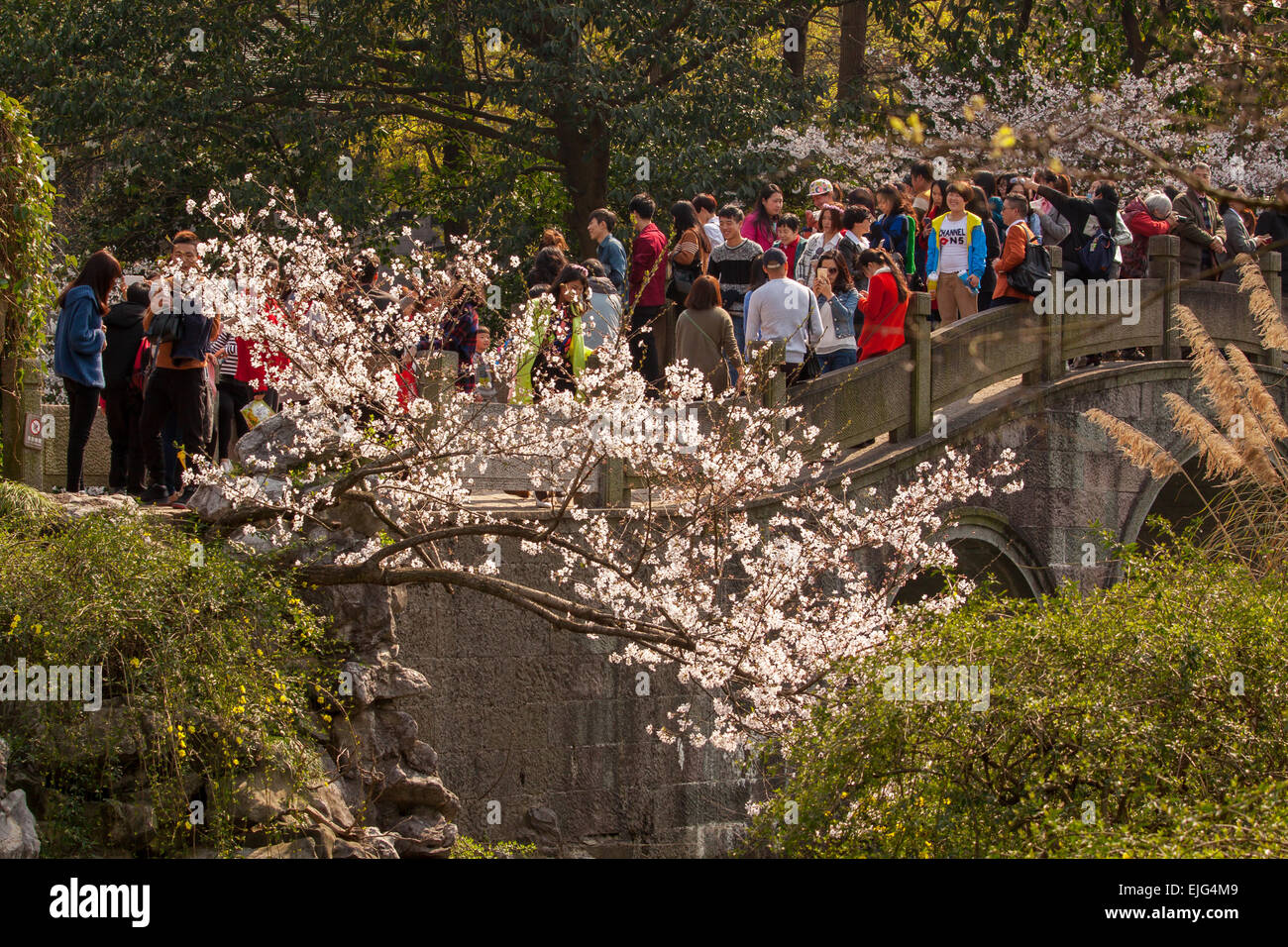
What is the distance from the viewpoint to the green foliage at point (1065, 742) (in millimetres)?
7699

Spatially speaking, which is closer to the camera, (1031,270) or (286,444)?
(286,444)

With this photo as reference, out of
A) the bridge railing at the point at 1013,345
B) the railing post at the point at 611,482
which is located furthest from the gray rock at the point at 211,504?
the bridge railing at the point at 1013,345

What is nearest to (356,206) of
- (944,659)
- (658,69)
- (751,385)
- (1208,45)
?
(658,69)

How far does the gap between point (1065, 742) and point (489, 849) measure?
4479 millimetres

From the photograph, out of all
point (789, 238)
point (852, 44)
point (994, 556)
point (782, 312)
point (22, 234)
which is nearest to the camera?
point (22, 234)

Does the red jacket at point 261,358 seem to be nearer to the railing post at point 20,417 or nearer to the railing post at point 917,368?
the railing post at point 20,417

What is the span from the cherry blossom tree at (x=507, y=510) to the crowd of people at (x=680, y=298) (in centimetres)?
20

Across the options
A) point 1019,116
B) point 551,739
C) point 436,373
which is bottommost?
point 551,739

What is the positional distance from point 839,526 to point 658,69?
31.1 feet

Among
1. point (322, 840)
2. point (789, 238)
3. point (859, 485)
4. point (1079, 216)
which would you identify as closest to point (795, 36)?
point (1079, 216)

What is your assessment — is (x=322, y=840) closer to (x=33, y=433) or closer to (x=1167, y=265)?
(x=33, y=433)

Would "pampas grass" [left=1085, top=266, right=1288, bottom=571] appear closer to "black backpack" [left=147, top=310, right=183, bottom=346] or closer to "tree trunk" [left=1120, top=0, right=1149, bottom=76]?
"black backpack" [left=147, top=310, right=183, bottom=346]

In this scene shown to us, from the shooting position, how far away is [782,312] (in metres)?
12.6

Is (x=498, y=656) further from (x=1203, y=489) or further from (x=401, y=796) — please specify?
(x=1203, y=489)
